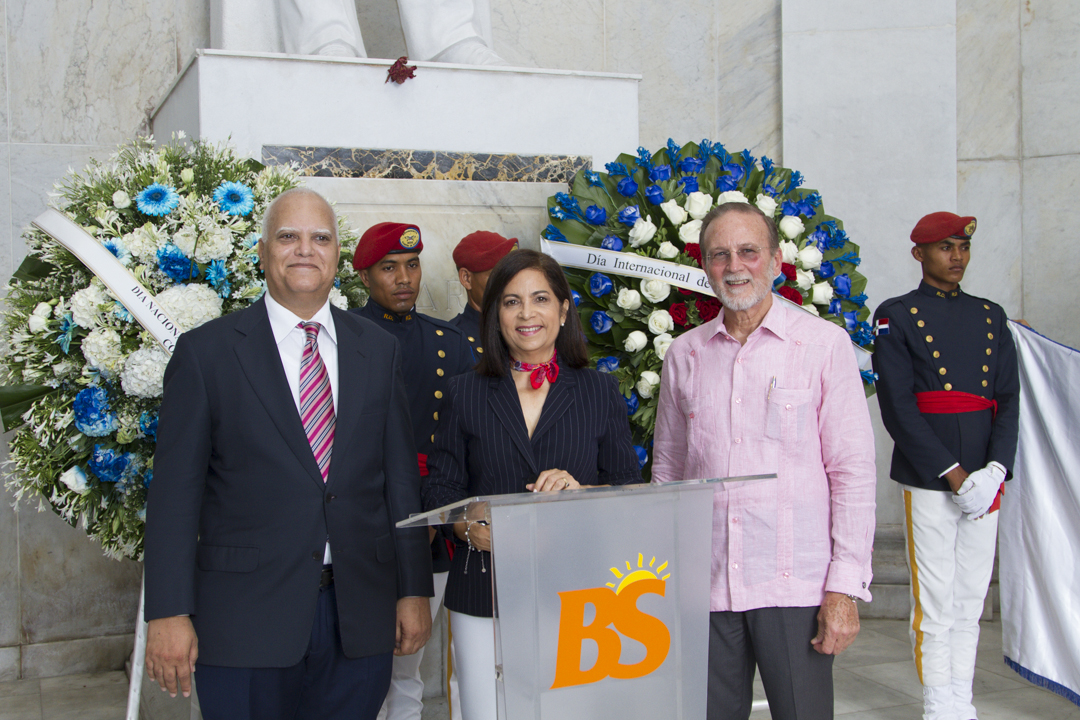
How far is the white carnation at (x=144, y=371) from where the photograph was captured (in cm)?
259

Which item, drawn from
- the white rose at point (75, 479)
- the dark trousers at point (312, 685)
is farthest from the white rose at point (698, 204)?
the white rose at point (75, 479)

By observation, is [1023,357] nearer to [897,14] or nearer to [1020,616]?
[1020,616]

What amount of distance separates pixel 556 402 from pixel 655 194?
4.69ft

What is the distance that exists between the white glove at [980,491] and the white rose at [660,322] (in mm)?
1350

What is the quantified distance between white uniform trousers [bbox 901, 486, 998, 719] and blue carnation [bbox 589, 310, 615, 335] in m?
1.45

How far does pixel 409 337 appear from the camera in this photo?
3221 mm

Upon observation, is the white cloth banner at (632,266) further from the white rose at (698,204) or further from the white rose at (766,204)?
the white rose at (766,204)

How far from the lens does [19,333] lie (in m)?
2.69

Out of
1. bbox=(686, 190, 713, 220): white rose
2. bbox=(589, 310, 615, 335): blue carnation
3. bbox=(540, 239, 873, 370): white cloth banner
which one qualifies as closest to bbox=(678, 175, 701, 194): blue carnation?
bbox=(686, 190, 713, 220): white rose

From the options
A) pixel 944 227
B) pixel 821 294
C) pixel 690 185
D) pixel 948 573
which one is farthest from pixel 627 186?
pixel 948 573

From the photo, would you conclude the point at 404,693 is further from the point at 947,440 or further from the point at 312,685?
the point at 947,440

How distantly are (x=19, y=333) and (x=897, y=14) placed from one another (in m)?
4.80

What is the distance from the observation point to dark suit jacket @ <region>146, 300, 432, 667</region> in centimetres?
197

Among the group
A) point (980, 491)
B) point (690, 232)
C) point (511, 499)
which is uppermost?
point (690, 232)
